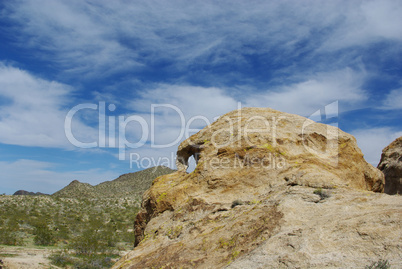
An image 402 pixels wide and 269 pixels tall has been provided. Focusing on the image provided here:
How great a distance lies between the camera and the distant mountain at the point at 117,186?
64938 millimetres

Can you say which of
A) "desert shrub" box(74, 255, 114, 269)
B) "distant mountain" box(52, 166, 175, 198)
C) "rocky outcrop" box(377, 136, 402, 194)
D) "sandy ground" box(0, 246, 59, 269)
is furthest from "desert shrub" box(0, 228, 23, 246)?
"distant mountain" box(52, 166, 175, 198)

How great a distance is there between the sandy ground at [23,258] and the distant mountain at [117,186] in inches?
1607

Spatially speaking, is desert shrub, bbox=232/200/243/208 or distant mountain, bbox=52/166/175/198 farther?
distant mountain, bbox=52/166/175/198

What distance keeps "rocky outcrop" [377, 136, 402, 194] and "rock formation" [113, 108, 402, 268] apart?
7.80 meters

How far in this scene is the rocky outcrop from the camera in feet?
60.9

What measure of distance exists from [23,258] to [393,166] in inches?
885

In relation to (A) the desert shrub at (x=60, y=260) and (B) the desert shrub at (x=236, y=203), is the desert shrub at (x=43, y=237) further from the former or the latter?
(B) the desert shrub at (x=236, y=203)

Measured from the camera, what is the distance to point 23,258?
18938 millimetres

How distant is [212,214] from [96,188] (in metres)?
68.5

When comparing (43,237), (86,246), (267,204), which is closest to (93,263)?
(86,246)

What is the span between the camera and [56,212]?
4081 cm

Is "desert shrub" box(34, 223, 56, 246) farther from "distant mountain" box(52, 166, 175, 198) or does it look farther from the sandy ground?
"distant mountain" box(52, 166, 175, 198)

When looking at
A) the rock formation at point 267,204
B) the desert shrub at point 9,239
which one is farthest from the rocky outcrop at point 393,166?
the desert shrub at point 9,239

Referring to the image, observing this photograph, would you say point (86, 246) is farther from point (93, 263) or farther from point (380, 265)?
point (380, 265)
